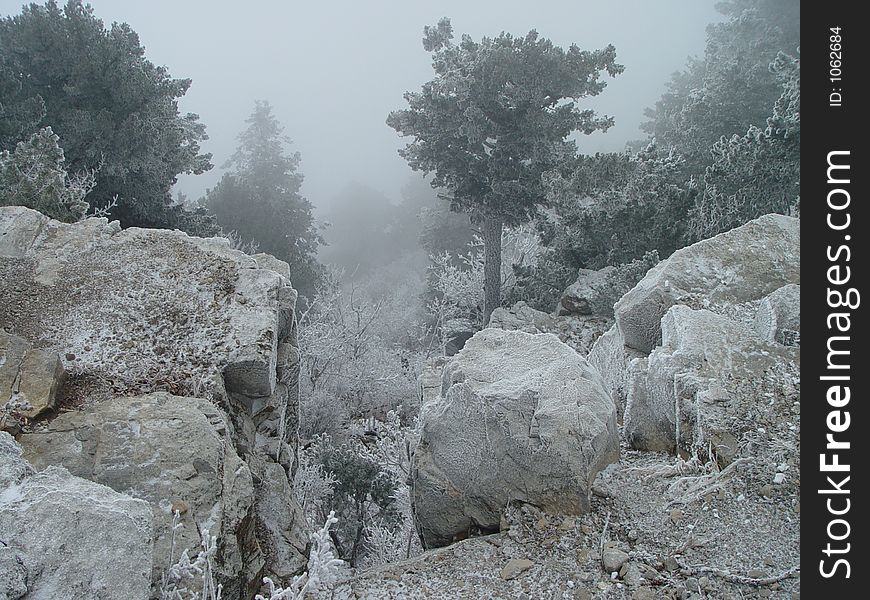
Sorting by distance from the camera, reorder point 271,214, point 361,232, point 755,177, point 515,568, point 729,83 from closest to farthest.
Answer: point 515,568 → point 755,177 → point 729,83 → point 271,214 → point 361,232

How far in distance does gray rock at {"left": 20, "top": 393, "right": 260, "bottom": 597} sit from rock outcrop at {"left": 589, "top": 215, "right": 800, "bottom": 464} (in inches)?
141

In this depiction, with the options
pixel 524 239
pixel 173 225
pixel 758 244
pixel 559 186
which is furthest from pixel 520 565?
pixel 524 239

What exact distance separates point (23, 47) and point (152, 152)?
123 inches

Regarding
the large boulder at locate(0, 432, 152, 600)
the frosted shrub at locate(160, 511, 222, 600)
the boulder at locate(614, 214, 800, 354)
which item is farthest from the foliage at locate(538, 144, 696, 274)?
the large boulder at locate(0, 432, 152, 600)

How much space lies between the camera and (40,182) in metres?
9.72

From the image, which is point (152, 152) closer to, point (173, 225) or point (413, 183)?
point (173, 225)

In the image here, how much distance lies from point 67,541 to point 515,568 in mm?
2709

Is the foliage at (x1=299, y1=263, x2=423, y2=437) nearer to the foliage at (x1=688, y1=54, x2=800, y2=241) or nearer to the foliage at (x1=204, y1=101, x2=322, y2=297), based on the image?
the foliage at (x1=204, y1=101, x2=322, y2=297)

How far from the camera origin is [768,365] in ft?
18.2

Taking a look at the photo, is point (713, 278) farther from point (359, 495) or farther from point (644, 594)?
point (359, 495)

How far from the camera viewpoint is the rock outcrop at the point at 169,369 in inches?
146

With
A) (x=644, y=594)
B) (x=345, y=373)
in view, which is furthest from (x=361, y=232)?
(x=644, y=594)

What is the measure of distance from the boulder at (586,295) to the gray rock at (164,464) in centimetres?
1047

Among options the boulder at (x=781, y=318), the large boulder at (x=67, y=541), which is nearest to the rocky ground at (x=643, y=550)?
the boulder at (x=781, y=318)
